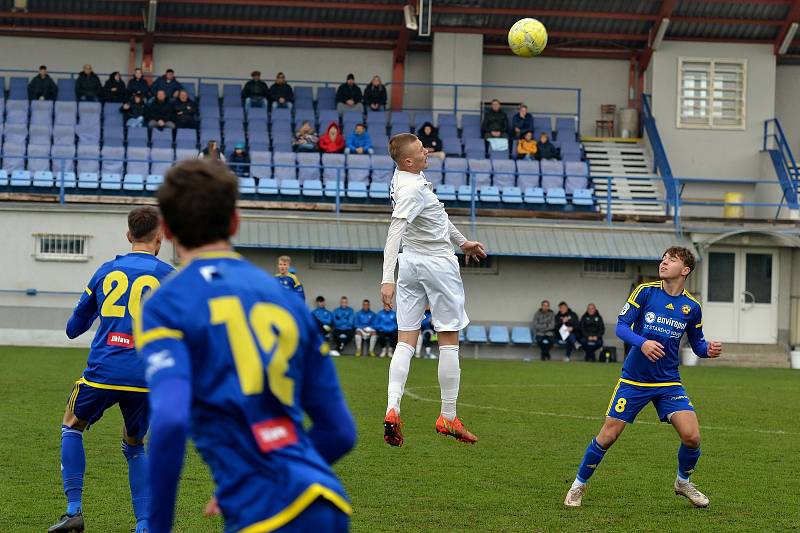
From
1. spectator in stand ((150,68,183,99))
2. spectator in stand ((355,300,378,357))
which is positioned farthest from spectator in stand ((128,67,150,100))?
spectator in stand ((355,300,378,357))

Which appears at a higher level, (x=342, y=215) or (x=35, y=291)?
(x=342, y=215)

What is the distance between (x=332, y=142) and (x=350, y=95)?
201 cm

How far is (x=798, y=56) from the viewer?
1268 inches

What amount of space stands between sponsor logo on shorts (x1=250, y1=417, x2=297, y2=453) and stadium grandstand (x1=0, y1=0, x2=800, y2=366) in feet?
71.2

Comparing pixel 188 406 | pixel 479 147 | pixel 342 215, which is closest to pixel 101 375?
pixel 188 406

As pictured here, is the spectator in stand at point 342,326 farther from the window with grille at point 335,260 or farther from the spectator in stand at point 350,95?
the spectator in stand at point 350,95

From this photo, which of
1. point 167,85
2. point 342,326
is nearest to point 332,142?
point 167,85

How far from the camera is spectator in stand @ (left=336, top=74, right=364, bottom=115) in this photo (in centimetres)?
2941

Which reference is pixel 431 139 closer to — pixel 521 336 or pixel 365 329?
pixel 521 336

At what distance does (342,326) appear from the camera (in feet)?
81.1

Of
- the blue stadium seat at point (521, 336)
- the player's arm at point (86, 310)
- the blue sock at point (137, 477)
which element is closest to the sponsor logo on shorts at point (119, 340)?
the player's arm at point (86, 310)

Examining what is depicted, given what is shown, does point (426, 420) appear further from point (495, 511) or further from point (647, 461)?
point (495, 511)

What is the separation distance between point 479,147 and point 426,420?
56.3 ft

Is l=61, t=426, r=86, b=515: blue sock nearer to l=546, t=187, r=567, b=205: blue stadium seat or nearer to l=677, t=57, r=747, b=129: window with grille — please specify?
l=546, t=187, r=567, b=205: blue stadium seat
